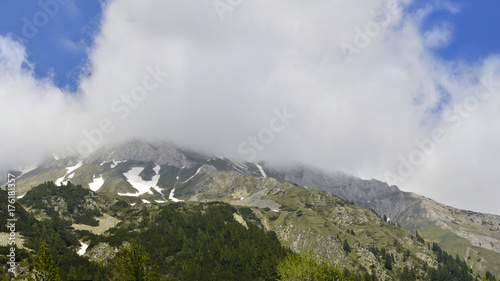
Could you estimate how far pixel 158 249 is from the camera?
108m

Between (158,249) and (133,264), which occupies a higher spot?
(133,264)

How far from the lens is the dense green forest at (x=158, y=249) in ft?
222

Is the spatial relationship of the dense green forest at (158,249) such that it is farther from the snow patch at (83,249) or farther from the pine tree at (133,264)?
the snow patch at (83,249)

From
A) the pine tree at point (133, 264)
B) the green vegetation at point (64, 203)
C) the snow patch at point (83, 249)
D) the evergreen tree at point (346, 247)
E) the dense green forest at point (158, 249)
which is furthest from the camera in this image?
the evergreen tree at point (346, 247)

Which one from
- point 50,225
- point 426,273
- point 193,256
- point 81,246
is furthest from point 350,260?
point 50,225

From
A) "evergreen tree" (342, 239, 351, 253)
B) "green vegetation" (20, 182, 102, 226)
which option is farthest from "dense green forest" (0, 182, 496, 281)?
"evergreen tree" (342, 239, 351, 253)

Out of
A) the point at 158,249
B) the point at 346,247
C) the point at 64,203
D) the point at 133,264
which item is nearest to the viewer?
the point at 133,264

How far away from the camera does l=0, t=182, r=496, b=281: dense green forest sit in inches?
2670

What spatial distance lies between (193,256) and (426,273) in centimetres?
14422

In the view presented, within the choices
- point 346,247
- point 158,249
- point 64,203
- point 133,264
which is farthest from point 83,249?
point 346,247

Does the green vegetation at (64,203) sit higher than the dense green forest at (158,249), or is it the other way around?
the dense green forest at (158,249)

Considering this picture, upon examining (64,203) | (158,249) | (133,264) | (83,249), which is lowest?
(83,249)

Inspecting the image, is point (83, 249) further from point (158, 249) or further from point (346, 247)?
point (346, 247)

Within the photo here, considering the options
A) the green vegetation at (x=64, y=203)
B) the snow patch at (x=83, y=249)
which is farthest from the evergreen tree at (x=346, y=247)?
the green vegetation at (x=64, y=203)
